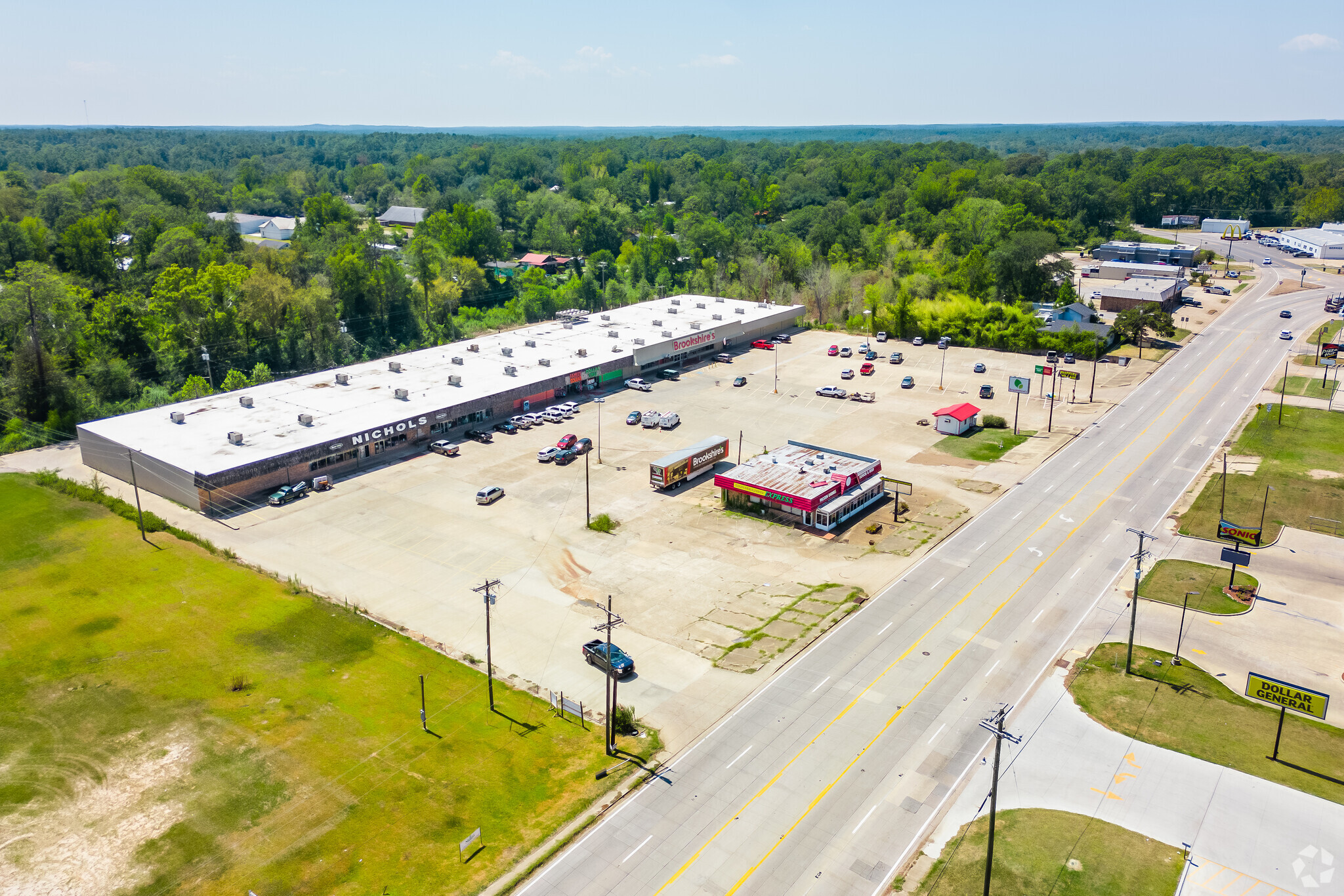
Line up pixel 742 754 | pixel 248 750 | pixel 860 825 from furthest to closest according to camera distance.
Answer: pixel 248 750 < pixel 742 754 < pixel 860 825

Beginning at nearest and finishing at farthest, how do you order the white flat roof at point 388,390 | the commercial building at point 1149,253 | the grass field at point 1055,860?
the grass field at point 1055,860, the white flat roof at point 388,390, the commercial building at point 1149,253

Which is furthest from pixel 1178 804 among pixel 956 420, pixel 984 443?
pixel 956 420

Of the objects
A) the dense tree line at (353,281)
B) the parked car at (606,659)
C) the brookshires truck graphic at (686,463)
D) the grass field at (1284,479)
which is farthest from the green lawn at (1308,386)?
the parked car at (606,659)

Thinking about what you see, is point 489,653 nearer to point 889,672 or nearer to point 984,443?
Result: point 889,672

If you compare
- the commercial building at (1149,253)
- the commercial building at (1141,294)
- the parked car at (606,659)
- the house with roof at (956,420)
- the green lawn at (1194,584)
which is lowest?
the parked car at (606,659)

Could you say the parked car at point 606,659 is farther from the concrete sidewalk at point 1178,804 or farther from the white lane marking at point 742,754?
the concrete sidewalk at point 1178,804
